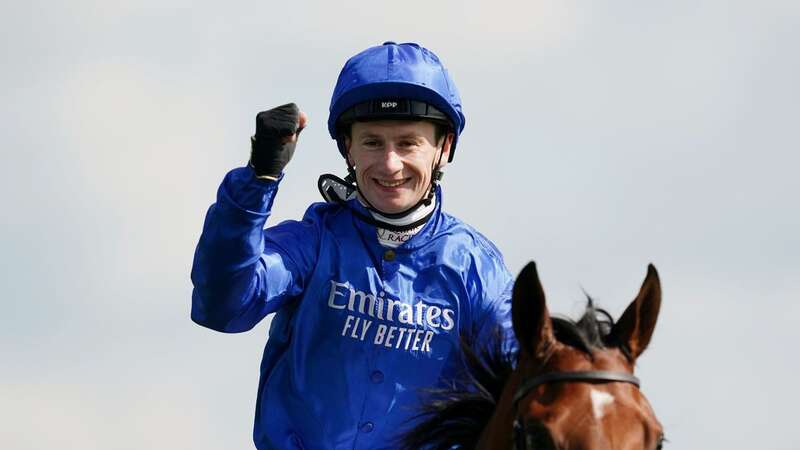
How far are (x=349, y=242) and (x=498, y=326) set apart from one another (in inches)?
45.7

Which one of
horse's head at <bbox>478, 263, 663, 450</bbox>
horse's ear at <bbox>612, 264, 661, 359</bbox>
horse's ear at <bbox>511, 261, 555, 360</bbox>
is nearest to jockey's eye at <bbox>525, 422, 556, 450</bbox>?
horse's head at <bbox>478, 263, 663, 450</bbox>

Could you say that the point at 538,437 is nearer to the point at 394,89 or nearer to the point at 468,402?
the point at 468,402

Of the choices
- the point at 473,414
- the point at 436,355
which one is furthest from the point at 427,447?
the point at 436,355

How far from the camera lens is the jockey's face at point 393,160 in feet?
22.2

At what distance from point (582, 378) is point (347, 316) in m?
1.89

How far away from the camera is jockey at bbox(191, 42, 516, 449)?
661cm

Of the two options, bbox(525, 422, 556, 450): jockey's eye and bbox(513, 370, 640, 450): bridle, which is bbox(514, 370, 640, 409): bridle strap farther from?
bbox(525, 422, 556, 450): jockey's eye

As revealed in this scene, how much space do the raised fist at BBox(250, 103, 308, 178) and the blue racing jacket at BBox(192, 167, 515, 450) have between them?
0.66ft

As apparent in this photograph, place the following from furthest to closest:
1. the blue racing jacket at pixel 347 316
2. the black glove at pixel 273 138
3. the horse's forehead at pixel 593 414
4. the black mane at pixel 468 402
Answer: the blue racing jacket at pixel 347 316 < the black glove at pixel 273 138 < the black mane at pixel 468 402 < the horse's forehead at pixel 593 414

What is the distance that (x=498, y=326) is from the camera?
595cm

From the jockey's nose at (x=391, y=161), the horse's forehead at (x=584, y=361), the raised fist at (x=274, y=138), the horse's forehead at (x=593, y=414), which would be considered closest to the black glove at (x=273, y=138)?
the raised fist at (x=274, y=138)

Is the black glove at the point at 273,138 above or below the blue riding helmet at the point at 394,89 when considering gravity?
below

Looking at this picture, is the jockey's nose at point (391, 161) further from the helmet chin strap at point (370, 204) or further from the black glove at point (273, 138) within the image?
the black glove at point (273, 138)

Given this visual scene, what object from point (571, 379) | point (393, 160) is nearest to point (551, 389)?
point (571, 379)
